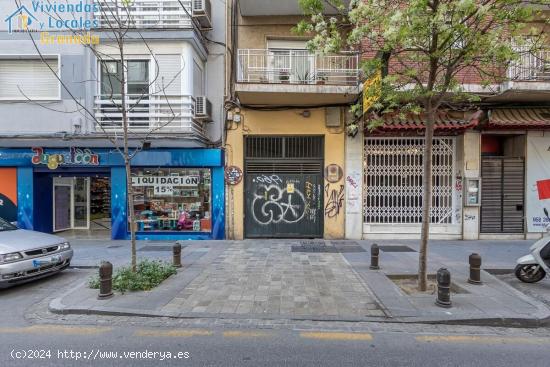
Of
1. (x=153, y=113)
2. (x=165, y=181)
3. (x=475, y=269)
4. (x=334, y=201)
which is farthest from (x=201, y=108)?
(x=475, y=269)

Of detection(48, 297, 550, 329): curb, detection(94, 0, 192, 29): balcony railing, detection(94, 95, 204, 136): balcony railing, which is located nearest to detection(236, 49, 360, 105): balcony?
detection(94, 95, 204, 136): balcony railing

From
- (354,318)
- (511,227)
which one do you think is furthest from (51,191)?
(511,227)

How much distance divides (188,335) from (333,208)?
7.23 metres

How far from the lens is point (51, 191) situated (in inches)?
471

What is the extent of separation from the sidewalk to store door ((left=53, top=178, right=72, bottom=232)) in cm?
418

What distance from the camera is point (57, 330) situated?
442cm

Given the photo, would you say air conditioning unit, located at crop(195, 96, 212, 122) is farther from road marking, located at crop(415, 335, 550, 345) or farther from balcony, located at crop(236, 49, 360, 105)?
road marking, located at crop(415, 335, 550, 345)

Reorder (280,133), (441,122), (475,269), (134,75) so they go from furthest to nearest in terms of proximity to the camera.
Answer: (280,133), (134,75), (441,122), (475,269)

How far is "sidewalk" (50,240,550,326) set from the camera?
4.86 m

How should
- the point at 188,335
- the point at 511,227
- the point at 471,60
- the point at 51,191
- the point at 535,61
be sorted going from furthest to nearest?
the point at 51,191 → the point at 511,227 → the point at 535,61 → the point at 471,60 → the point at 188,335

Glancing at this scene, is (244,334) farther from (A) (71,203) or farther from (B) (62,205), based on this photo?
(A) (71,203)

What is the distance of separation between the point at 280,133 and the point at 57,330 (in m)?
7.84

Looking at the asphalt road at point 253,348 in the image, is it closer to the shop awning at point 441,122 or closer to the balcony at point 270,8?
the shop awning at point 441,122

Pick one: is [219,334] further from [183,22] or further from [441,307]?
[183,22]
